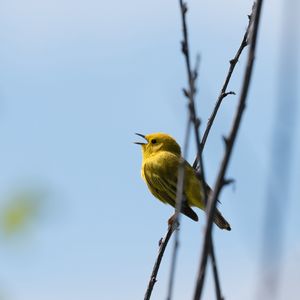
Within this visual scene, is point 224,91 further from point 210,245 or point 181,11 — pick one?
point 210,245

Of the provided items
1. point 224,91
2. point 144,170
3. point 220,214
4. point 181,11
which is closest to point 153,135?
point 144,170

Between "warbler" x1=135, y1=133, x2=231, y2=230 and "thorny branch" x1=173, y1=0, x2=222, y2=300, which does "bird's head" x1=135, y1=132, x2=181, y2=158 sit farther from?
"thorny branch" x1=173, y1=0, x2=222, y2=300

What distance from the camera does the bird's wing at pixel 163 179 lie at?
943 centimetres

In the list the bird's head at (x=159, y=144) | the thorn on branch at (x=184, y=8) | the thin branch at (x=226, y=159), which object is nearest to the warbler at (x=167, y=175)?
the bird's head at (x=159, y=144)

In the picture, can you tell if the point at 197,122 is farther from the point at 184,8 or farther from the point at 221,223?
the point at 221,223

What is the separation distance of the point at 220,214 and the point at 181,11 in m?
6.38

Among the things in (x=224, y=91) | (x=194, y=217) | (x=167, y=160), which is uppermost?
(x=224, y=91)

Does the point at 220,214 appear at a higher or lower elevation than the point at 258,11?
lower

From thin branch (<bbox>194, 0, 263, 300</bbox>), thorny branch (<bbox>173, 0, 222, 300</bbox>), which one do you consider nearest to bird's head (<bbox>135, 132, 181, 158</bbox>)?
thorny branch (<bbox>173, 0, 222, 300</bbox>)

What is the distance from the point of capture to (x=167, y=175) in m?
9.60

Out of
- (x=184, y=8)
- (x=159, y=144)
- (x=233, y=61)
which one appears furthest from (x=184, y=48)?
(x=159, y=144)

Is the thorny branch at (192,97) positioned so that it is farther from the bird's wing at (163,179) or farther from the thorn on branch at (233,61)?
the bird's wing at (163,179)

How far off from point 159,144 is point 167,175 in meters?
1.20

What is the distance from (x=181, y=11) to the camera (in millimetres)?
2873
